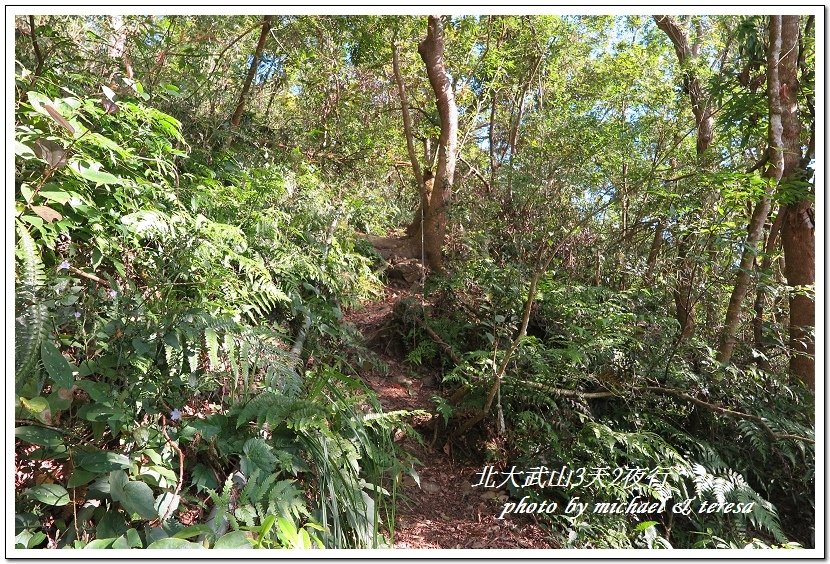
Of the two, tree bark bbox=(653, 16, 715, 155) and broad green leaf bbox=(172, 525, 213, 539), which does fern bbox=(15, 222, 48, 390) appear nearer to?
broad green leaf bbox=(172, 525, 213, 539)

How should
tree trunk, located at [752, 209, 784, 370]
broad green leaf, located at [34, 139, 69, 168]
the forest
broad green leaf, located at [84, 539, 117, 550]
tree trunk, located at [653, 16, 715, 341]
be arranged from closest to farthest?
broad green leaf, located at [84, 539, 117, 550] < the forest < broad green leaf, located at [34, 139, 69, 168] < tree trunk, located at [752, 209, 784, 370] < tree trunk, located at [653, 16, 715, 341]

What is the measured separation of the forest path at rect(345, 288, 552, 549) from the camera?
304 cm

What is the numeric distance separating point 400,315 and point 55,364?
394cm

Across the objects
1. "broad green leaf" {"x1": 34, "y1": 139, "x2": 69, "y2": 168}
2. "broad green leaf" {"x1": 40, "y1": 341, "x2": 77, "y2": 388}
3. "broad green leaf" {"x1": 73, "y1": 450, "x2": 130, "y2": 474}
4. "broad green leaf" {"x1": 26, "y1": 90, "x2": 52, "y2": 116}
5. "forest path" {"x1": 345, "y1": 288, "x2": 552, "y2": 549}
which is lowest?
"forest path" {"x1": 345, "y1": 288, "x2": 552, "y2": 549}

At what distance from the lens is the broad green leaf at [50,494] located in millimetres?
1812

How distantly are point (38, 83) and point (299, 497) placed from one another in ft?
8.92

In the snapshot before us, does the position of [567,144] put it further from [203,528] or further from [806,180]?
[203,528]

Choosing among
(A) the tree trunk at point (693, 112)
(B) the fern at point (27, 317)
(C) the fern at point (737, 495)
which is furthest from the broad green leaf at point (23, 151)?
(A) the tree trunk at point (693, 112)

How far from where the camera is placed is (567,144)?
618cm

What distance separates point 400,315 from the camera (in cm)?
556

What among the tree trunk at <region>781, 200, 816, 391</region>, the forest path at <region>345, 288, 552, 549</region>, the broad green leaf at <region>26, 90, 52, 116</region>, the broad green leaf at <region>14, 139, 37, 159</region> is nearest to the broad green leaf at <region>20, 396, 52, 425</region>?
the broad green leaf at <region>14, 139, 37, 159</region>

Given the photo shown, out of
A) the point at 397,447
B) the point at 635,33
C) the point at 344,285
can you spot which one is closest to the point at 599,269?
the point at 344,285

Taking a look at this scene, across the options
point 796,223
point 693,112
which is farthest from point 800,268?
point 693,112

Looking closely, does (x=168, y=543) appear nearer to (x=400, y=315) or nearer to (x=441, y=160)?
(x=400, y=315)
